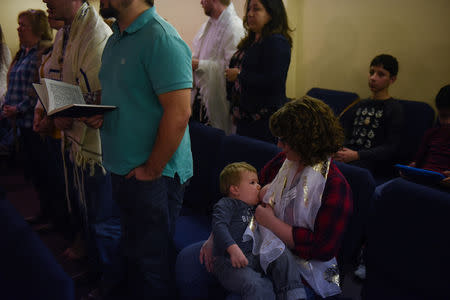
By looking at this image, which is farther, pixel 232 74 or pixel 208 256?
pixel 232 74

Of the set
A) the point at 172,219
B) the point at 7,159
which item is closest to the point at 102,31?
the point at 172,219

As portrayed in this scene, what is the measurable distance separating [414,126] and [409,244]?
1747 millimetres

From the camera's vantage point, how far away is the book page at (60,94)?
1.32m

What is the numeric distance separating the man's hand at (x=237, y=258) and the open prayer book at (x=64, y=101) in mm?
679

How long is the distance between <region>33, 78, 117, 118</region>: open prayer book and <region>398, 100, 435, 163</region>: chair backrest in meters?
2.28

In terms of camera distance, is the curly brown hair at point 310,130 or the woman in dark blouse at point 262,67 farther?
the woman in dark blouse at point 262,67

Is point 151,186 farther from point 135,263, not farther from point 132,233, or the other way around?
point 135,263

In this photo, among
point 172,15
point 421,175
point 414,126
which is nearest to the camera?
point 421,175

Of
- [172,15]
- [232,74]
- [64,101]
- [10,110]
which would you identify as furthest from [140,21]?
[172,15]

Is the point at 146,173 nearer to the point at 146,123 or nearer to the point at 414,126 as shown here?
the point at 146,123

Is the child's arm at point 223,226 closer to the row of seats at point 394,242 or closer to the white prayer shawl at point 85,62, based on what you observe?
the row of seats at point 394,242

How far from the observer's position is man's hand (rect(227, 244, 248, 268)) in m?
1.15

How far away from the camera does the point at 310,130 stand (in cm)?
116

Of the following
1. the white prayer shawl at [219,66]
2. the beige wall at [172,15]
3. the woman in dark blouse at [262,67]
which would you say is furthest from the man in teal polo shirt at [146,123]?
the beige wall at [172,15]
